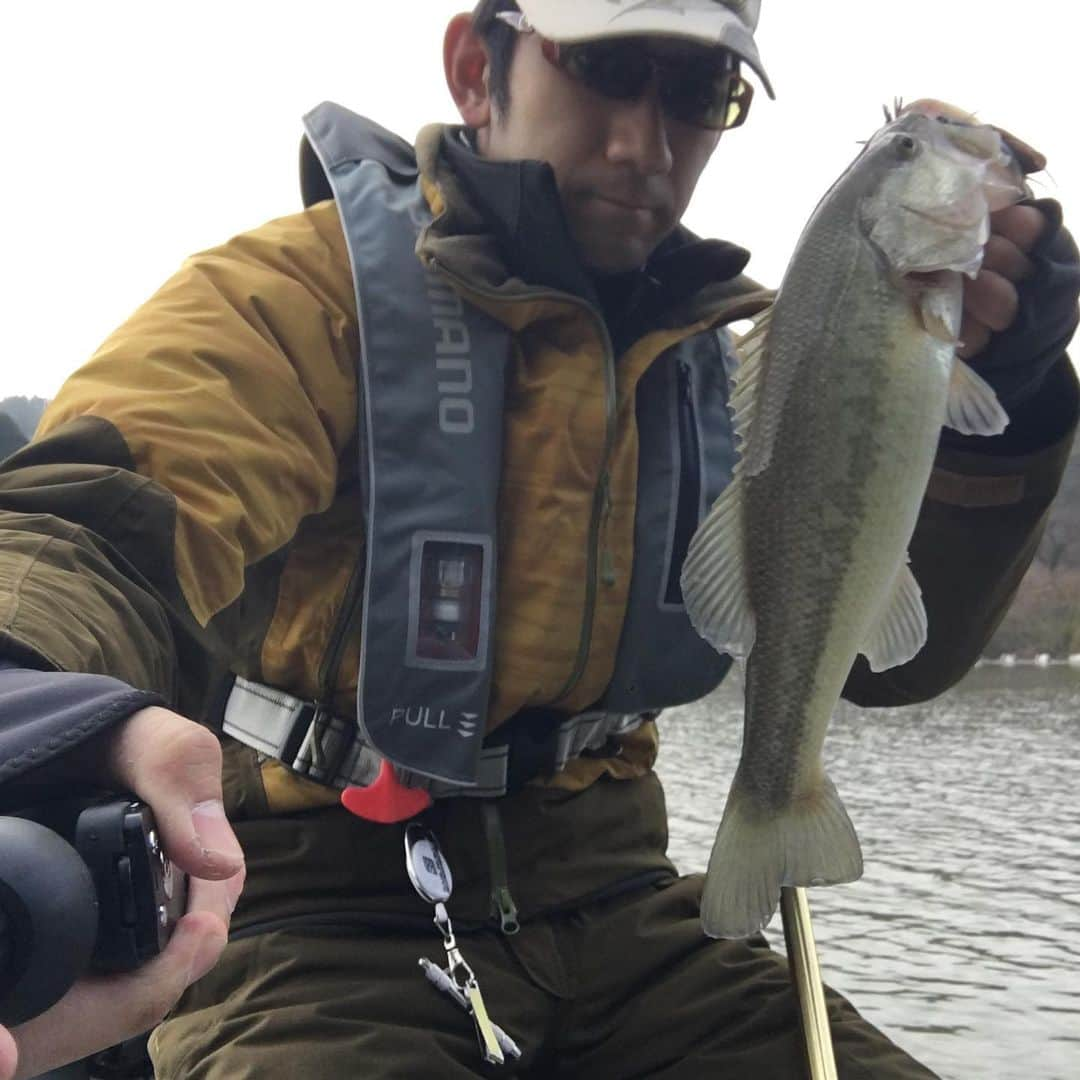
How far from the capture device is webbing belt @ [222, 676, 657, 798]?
271 centimetres

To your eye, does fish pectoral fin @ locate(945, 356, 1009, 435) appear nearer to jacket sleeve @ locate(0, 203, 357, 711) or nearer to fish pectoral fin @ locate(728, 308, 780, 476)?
fish pectoral fin @ locate(728, 308, 780, 476)

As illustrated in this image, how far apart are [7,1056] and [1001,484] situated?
2.38 metres

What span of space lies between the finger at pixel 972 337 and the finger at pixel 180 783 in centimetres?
168

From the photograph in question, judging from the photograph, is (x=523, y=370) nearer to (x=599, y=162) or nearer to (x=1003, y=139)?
(x=599, y=162)

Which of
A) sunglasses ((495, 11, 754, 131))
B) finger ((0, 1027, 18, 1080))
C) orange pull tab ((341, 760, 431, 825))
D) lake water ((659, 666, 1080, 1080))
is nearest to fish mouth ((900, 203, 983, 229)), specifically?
sunglasses ((495, 11, 754, 131))

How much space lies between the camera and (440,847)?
2762mm

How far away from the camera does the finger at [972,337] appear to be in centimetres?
244

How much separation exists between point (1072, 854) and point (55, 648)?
9773mm

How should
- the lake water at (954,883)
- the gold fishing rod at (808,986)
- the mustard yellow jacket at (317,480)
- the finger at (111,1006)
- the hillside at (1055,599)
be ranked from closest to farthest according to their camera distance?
the finger at (111,1006), the mustard yellow jacket at (317,480), the gold fishing rod at (808,986), the lake water at (954,883), the hillside at (1055,599)

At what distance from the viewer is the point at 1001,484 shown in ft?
9.32

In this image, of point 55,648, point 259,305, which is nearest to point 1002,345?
point 259,305

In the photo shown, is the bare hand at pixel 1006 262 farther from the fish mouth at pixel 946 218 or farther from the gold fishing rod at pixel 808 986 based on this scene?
the gold fishing rod at pixel 808 986

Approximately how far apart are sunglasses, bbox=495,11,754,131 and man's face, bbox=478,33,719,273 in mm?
18

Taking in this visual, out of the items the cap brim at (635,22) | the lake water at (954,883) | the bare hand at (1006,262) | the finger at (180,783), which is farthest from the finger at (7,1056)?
the lake water at (954,883)
